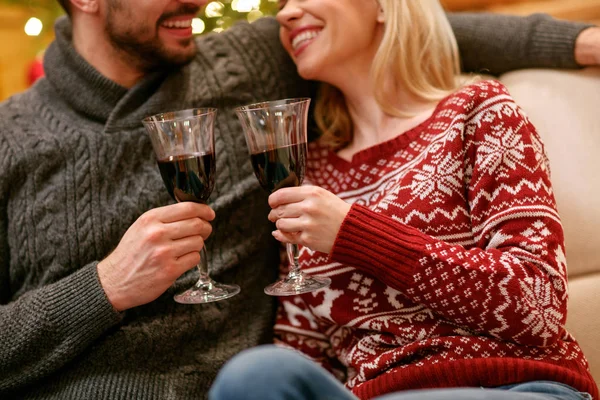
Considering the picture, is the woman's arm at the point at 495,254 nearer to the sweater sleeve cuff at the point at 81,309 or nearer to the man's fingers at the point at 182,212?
the man's fingers at the point at 182,212

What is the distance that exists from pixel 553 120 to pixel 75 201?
4.09ft

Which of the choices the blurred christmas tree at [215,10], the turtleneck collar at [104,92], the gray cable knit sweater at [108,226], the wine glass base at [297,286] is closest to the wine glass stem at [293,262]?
the wine glass base at [297,286]

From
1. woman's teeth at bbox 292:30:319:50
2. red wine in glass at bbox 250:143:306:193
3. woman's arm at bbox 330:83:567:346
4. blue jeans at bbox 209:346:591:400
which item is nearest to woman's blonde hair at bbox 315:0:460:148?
woman's teeth at bbox 292:30:319:50

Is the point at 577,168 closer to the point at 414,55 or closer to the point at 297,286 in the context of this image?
the point at 414,55

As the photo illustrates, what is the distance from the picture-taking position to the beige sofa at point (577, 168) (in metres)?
1.65

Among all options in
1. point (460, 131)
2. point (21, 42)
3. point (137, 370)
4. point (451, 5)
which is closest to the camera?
point (460, 131)

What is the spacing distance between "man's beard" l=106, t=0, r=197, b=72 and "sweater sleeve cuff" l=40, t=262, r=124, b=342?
61 centimetres

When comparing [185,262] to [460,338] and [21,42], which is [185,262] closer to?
[460,338]

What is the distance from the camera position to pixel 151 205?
65.2 inches

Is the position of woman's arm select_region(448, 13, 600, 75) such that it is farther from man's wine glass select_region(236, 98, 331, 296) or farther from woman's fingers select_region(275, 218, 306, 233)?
woman's fingers select_region(275, 218, 306, 233)

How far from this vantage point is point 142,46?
173cm

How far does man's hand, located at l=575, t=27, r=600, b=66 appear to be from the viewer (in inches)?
67.9

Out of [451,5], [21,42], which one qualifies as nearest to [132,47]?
[451,5]

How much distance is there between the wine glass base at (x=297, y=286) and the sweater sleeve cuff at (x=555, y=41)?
0.93m
